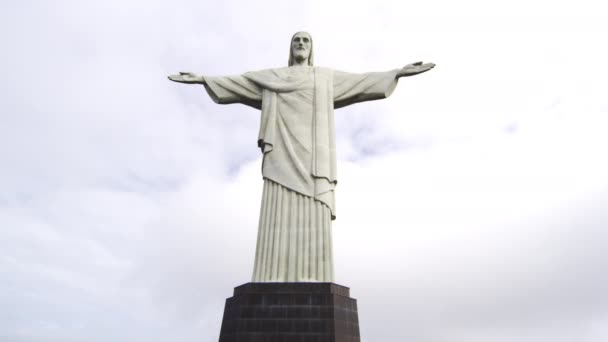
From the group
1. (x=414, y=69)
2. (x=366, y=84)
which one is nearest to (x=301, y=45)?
(x=366, y=84)

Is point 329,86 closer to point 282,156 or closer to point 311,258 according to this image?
point 282,156

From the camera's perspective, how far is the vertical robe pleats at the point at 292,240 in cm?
901

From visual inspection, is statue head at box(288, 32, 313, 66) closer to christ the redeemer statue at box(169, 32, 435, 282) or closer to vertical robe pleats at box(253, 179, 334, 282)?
christ the redeemer statue at box(169, 32, 435, 282)

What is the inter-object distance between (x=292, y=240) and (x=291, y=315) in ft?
4.91

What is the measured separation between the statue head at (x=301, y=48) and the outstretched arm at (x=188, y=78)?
2.16 metres

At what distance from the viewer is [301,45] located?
37.1 ft

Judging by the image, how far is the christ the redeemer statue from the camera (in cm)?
916

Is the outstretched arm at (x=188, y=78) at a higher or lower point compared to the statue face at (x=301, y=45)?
lower

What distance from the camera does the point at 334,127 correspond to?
10.5 m

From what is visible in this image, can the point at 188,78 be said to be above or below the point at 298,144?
above

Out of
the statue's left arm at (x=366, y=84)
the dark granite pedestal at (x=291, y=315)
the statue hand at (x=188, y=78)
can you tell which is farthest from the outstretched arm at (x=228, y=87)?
the dark granite pedestal at (x=291, y=315)

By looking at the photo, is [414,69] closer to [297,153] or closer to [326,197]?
[297,153]

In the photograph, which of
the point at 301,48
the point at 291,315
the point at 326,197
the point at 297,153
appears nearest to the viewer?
the point at 291,315

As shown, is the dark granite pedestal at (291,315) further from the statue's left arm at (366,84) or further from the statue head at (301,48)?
the statue head at (301,48)
